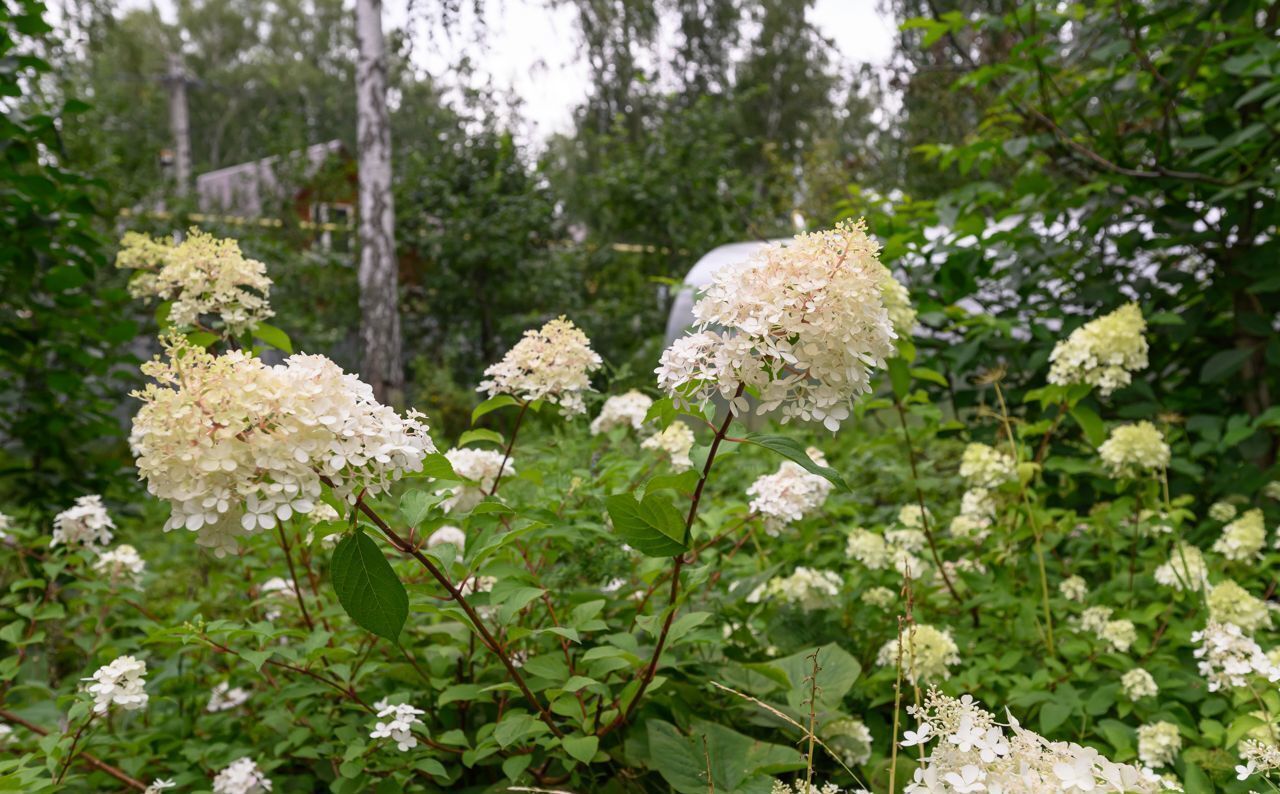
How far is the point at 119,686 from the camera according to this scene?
1.25m

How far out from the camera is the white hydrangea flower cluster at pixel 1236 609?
5.08ft

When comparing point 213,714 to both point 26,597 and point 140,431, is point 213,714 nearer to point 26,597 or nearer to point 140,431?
point 26,597

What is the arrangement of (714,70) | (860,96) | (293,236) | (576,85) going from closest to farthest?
(293,236) < (576,85) < (714,70) < (860,96)

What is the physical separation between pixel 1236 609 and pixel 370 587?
5.19ft

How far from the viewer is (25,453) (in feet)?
8.64

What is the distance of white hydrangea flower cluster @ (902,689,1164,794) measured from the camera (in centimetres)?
70

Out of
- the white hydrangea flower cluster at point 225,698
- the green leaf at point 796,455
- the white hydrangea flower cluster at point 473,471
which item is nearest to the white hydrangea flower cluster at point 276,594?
the white hydrangea flower cluster at point 225,698

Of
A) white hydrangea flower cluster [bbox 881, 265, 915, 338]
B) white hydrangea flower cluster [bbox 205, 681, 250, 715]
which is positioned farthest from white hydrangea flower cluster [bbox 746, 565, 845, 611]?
white hydrangea flower cluster [bbox 205, 681, 250, 715]

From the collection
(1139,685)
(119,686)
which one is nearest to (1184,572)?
(1139,685)

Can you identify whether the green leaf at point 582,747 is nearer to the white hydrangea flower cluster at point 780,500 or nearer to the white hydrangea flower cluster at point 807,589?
the white hydrangea flower cluster at point 780,500

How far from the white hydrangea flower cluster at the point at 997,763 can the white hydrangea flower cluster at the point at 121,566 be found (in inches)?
67.2

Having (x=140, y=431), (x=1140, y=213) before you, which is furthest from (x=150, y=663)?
(x=1140, y=213)

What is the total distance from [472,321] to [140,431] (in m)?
8.48

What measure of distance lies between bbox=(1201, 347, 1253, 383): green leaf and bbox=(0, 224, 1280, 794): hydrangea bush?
13.0 inches
